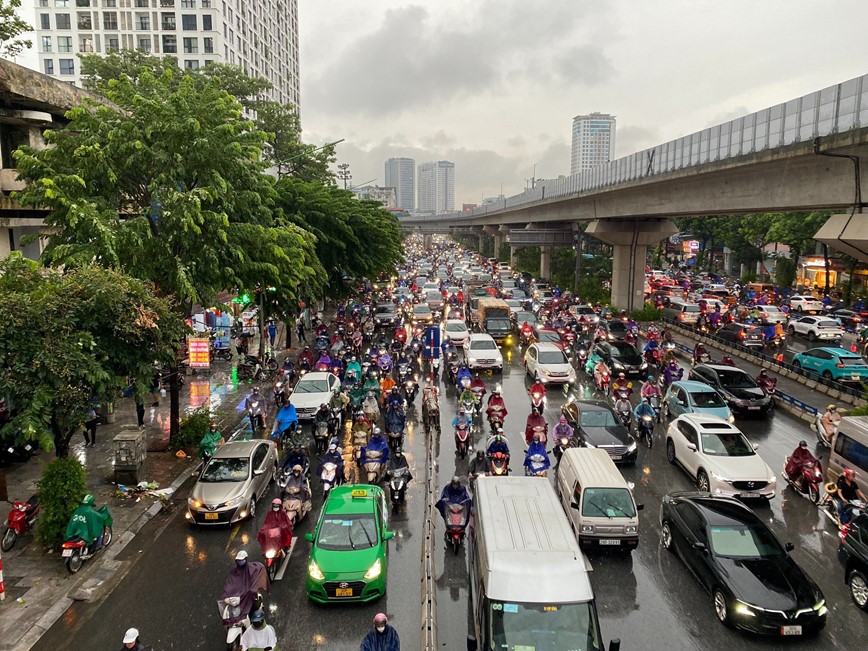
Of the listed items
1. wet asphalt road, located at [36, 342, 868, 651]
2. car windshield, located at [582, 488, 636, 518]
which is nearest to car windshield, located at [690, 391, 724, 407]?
wet asphalt road, located at [36, 342, 868, 651]

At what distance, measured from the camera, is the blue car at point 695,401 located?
62.0ft

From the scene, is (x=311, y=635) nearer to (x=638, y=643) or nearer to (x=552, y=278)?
(x=638, y=643)

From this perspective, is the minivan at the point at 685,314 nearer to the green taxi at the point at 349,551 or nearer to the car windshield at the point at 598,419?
the car windshield at the point at 598,419

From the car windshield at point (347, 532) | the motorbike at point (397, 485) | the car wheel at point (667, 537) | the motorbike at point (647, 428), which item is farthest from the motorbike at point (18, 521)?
the motorbike at point (647, 428)

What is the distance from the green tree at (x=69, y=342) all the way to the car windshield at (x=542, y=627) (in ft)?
24.6

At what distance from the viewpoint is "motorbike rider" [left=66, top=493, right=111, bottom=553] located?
11137 mm

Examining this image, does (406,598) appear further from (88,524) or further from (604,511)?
(88,524)

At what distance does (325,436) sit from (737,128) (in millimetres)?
19648

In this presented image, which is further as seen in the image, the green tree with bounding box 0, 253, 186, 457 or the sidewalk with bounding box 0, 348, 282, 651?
the green tree with bounding box 0, 253, 186, 457

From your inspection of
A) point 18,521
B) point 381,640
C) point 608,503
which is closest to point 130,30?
point 18,521

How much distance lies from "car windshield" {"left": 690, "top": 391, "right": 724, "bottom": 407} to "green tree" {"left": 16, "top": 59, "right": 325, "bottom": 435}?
1339 centimetres

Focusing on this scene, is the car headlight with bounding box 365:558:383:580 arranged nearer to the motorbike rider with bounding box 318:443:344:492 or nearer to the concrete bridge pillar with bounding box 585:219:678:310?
the motorbike rider with bounding box 318:443:344:492

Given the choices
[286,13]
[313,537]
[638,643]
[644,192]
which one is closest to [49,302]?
[313,537]

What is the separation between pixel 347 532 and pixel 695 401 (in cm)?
1330
